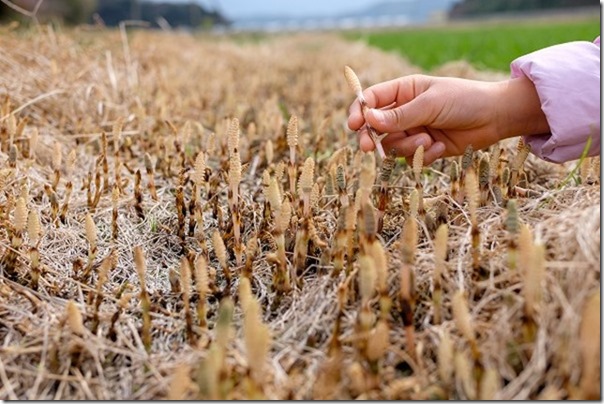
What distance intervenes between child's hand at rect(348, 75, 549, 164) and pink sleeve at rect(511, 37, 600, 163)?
0.43ft

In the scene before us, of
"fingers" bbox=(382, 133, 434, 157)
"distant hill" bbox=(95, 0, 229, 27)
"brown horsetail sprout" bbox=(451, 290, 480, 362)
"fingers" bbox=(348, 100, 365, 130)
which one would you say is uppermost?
"distant hill" bbox=(95, 0, 229, 27)

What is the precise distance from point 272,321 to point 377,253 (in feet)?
1.13

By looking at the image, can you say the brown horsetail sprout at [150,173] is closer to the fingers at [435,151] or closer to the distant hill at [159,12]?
the fingers at [435,151]

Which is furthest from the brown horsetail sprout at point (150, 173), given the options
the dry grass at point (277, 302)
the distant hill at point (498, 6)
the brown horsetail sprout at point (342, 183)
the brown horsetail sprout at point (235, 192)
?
the distant hill at point (498, 6)

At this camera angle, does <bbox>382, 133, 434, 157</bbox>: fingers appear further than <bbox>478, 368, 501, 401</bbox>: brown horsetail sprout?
Yes

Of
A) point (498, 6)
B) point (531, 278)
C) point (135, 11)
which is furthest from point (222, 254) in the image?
point (498, 6)

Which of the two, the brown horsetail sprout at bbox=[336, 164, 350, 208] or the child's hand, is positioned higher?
the child's hand

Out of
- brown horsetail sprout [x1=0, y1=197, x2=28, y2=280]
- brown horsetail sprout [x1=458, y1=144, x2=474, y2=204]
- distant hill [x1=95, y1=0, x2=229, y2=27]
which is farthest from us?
distant hill [x1=95, y1=0, x2=229, y2=27]

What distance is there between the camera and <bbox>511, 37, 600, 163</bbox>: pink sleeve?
1.79 m

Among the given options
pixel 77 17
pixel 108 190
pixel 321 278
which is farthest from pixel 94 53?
pixel 77 17

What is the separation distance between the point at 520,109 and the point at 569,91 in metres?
0.21

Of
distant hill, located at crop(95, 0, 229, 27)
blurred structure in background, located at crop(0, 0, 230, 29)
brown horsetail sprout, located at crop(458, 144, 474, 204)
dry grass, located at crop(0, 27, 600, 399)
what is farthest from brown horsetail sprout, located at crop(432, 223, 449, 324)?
distant hill, located at crop(95, 0, 229, 27)

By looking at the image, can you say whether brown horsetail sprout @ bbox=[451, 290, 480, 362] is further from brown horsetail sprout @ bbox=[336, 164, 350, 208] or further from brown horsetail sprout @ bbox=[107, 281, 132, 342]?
brown horsetail sprout @ bbox=[107, 281, 132, 342]

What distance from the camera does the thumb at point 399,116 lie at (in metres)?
1.86
